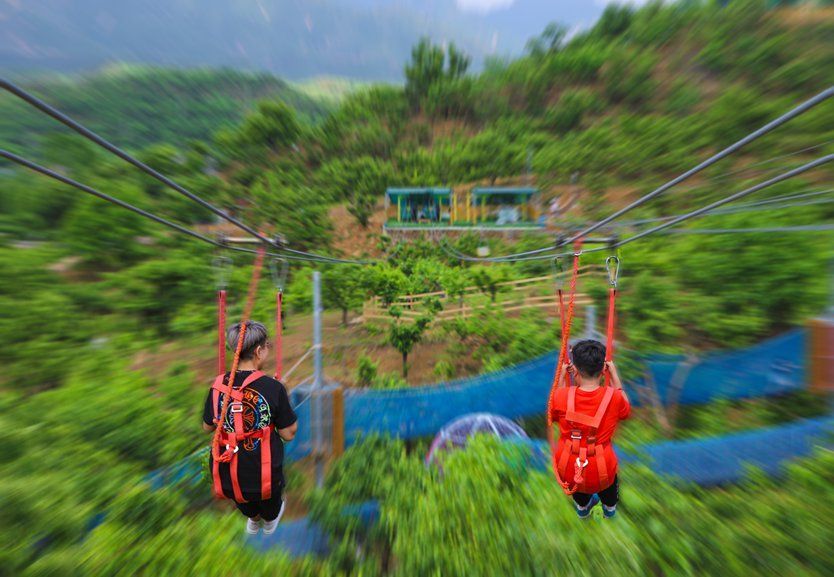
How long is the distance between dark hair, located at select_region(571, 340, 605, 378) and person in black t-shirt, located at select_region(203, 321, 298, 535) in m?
1.53

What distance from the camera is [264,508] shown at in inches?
75.4

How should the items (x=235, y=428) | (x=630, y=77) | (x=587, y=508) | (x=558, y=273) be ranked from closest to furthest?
(x=235, y=428) → (x=587, y=508) → (x=558, y=273) → (x=630, y=77)

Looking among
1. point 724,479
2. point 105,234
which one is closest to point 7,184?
point 105,234

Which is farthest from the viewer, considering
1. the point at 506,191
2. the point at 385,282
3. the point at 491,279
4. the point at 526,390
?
the point at 506,191

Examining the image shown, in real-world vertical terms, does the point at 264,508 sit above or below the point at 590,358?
below

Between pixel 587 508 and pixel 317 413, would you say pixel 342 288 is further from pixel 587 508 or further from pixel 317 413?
pixel 587 508

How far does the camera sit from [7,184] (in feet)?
31.6

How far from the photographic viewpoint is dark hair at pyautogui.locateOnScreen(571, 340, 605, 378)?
5.57ft

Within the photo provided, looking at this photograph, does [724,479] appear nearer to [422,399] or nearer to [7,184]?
[422,399]

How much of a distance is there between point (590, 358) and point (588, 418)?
0.98 ft

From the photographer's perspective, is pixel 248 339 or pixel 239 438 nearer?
pixel 239 438

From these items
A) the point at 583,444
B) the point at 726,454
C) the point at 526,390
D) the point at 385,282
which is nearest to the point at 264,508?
the point at 583,444

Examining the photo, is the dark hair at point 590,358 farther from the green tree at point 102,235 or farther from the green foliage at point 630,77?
the green foliage at point 630,77

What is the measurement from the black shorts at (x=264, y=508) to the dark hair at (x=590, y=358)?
71.1 inches
